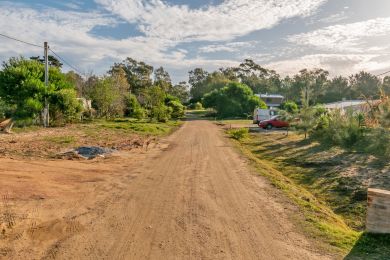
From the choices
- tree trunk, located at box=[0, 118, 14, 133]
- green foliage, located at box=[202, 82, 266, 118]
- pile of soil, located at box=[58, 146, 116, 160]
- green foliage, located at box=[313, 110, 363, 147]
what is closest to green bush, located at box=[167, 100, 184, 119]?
green foliage, located at box=[202, 82, 266, 118]

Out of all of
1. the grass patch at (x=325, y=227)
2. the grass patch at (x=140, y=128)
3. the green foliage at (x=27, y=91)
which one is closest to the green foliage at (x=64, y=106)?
the green foliage at (x=27, y=91)

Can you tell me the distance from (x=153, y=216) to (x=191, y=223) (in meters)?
0.93

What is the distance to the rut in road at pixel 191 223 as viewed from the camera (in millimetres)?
5562

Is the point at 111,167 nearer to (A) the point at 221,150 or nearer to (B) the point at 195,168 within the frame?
(B) the point at 195,168

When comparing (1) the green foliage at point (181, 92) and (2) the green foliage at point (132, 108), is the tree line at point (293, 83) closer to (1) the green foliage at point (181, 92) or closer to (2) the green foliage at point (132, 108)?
(1) the green foliage at point (181, 92)

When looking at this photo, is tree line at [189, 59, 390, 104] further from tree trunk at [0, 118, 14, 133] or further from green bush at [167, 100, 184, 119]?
tree trunk at [0, 118, 14, 133]

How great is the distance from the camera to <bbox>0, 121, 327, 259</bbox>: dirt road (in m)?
5.59

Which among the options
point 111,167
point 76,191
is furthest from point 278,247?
point 111,167

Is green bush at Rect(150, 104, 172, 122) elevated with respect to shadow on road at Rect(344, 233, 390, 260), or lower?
elevated

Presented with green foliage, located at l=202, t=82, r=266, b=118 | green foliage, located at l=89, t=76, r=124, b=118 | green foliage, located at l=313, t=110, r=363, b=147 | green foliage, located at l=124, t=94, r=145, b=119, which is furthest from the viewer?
green foliage, located at l=202, t=82, r=266, b=118

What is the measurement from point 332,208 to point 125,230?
6280 mm

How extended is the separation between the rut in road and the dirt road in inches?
0.7

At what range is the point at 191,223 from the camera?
22.4 ft

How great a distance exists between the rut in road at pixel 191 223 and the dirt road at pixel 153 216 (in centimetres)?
2
